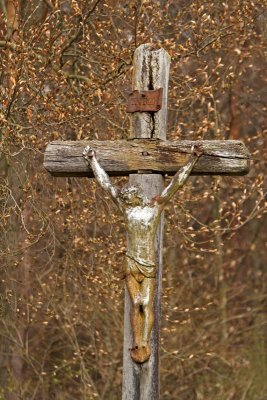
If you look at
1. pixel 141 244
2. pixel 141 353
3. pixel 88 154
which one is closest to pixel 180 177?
pixel 141 244

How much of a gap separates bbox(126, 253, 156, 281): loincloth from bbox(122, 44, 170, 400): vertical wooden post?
0.07 m

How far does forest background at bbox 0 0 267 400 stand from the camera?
7965 mm

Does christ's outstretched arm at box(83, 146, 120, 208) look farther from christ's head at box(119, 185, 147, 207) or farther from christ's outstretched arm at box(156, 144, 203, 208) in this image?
christ's outstretched arm at box(156, 144, 203, 208)

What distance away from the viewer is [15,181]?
29.5 feet

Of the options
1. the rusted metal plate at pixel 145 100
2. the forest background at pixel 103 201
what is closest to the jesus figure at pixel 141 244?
the rusted metal plate at pixel 145 100

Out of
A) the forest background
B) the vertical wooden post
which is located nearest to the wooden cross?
the vertical wooden post

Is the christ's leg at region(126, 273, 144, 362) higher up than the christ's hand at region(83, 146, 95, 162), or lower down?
lower down

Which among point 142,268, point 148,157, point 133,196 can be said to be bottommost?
point 142,268

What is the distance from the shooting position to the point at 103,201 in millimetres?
8688

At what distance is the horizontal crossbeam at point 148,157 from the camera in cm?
496

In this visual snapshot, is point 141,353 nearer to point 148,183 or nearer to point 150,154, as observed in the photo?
point 148,183

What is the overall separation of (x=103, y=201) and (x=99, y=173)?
3.61m

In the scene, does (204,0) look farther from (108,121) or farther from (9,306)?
(9,306)

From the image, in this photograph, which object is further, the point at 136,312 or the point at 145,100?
the point at 145,100
